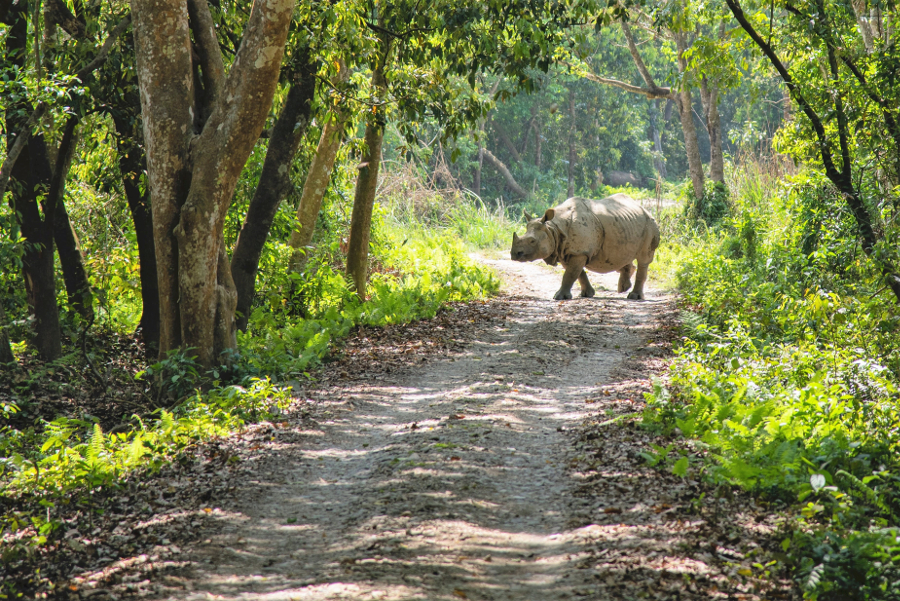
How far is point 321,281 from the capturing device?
12836 millimetres

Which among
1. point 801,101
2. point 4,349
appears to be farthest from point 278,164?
point 801,101

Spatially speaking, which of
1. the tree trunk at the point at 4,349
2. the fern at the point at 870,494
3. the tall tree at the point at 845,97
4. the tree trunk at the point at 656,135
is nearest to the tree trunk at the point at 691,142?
the tall tree at the point at 845,97

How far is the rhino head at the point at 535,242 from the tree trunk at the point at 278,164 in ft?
21.7

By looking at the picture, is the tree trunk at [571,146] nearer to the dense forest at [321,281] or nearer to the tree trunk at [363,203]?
the dense forest at [321,281]

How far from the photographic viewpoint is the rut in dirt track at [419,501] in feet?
13.6

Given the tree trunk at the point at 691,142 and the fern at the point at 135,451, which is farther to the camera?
the tree trunk at the point at 691,142

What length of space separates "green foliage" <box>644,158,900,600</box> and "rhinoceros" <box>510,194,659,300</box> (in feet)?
13.0

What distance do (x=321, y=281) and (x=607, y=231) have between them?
6486mm

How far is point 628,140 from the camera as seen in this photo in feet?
153

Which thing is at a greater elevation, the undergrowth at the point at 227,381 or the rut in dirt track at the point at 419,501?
the undergrowth at the point at 227,381

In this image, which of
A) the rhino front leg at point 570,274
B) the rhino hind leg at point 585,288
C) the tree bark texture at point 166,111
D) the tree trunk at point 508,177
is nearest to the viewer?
the tree bark texture at point 166,111

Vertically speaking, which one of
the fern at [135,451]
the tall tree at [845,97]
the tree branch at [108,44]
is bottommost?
the fern at [135,451]

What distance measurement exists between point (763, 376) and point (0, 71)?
8132mm

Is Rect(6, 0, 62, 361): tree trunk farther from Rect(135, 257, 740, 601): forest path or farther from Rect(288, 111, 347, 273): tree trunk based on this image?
Rect(135, 257, 740, 601): forest path
